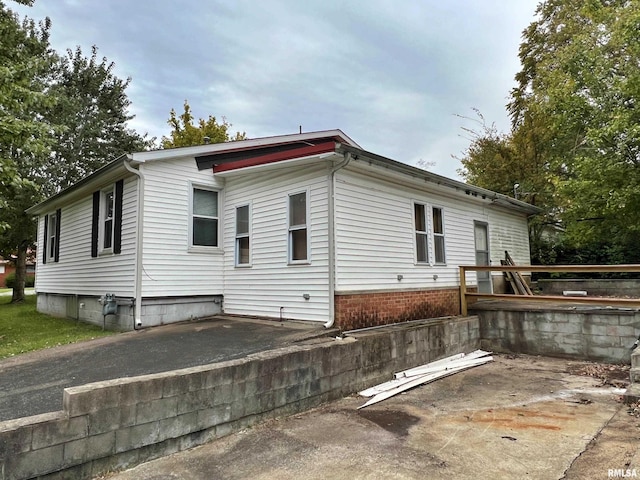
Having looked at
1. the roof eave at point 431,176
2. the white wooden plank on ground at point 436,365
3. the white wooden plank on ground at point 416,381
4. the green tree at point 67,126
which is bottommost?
the white wooden plank on ground at point 416,381

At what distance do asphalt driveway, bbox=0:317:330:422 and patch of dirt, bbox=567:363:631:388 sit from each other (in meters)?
4.88

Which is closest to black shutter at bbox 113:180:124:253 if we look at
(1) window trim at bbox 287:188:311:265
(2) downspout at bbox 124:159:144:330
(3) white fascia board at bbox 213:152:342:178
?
(2) downspout at bbox 124:159:144:330

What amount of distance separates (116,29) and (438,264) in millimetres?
11499

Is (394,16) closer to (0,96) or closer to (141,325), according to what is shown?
(0,96)

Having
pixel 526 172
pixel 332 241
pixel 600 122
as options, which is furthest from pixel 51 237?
pixel 526 172

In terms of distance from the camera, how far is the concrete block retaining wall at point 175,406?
122 inches

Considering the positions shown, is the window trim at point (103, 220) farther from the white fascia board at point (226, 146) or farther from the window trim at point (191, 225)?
the window trim at point (191, 225)

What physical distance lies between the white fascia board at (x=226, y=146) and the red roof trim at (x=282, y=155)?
18.7 inches

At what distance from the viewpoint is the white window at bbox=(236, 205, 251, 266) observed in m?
8.53

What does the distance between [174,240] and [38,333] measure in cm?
382

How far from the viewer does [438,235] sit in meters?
9.44

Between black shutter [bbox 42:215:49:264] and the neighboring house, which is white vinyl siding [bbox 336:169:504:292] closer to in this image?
the neighboring house

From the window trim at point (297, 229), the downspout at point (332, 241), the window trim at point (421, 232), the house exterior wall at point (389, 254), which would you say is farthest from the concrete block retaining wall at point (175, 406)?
the window trim at point (421, 232)

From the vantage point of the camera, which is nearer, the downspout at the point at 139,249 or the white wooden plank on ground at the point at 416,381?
the white wooden plank on ground at the point at 416,381
